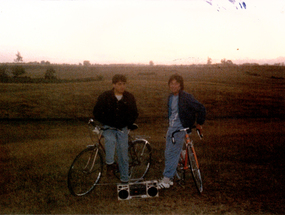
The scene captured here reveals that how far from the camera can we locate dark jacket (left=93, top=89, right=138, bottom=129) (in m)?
3.79

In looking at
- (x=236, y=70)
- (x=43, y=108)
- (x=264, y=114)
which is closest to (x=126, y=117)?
(x=43, y=108)

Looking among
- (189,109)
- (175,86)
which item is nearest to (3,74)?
(175,86)

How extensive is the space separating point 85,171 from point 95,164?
0.61 ft

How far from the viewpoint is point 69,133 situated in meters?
8.98

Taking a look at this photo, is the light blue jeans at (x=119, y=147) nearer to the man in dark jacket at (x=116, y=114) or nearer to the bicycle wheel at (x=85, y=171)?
the man in dark jacket at (x=116, y=114)

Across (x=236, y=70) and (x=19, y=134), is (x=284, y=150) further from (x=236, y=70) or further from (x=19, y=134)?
(x=19, y=134)

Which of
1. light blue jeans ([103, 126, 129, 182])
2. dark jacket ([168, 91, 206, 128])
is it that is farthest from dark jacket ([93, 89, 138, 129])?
dark jacket ([168, 91, 206, 128])

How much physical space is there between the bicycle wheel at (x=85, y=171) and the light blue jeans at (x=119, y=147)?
17 centimetres

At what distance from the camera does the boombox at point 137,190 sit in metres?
3.65

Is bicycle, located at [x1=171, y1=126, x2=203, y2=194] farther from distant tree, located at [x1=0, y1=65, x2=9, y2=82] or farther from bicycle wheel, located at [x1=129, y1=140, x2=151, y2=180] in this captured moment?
distant tree, located at [x1=0, y1=65, x2=9, y2=82]

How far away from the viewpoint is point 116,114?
3.81 m

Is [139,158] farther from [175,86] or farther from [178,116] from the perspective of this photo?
[175,86]

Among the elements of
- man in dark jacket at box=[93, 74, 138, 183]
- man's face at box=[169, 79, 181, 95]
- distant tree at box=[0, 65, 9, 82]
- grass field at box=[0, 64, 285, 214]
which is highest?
distant tree at box=[0, 65, 9, 82]

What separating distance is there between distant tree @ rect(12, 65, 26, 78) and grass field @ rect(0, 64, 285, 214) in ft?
1.42
